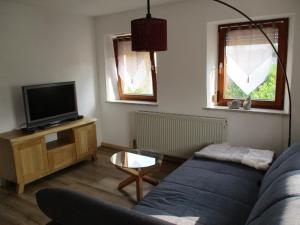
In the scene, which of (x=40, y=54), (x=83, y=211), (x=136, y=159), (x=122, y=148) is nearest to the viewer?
(x=83, y=211)

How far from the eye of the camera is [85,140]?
3967mm

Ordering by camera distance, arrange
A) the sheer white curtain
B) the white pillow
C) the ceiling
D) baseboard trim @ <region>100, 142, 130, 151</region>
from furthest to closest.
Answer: baseboard trim @ <region>100, 142, 130, 151</region>
the ceiling
the sheer white curtain
the white pillow

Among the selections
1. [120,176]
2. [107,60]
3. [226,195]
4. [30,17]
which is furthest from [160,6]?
[226,195]

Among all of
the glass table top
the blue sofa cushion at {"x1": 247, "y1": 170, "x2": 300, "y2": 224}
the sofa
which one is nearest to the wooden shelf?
the glass table top

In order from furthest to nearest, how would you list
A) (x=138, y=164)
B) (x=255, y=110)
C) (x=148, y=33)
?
(x=255, y=110) < (x=138, y=164) < (x=148, y=33)

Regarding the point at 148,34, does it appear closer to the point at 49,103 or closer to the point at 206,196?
the point at 206,196

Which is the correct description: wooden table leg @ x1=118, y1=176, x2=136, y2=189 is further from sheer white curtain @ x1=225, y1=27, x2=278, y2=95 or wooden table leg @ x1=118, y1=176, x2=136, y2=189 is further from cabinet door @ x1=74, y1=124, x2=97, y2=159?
sheer white curtain @ x1=225, y1=27, x2=278, y2=95

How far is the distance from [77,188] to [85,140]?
88 centimetres

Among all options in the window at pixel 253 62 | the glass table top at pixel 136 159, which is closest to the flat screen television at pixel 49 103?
the glass table top at pixel 136 159

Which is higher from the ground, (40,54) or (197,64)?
(40,54)

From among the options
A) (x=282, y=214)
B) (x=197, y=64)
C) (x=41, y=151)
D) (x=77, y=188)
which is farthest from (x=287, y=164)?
(x=41, y=151)

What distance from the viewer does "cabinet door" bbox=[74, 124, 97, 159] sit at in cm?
385

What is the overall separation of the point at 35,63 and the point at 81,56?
0.86 meters

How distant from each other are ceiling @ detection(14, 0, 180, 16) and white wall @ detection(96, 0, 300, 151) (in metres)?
0.21
